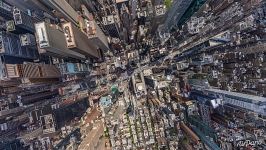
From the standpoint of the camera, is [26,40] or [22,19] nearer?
[22,19]

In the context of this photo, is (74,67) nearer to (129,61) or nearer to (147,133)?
(129,61)

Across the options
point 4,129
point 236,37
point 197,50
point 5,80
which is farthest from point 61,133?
point 236,37

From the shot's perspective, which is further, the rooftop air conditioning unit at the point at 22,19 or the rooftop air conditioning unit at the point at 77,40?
the rooftop air conditioning unit at the point at 22,19

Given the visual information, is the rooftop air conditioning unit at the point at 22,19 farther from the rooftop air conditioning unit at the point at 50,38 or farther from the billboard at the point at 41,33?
the billboard at the point at 41,33

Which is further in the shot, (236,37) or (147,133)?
(147,133)

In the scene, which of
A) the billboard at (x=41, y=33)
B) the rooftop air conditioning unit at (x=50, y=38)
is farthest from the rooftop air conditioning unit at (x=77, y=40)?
the billboard at (x=41, y=33)

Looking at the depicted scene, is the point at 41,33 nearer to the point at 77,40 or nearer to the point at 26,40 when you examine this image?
the point at 77,40

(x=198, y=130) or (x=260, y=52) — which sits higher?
(x=260, y=52)

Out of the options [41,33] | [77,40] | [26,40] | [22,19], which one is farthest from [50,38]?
[26,40]
